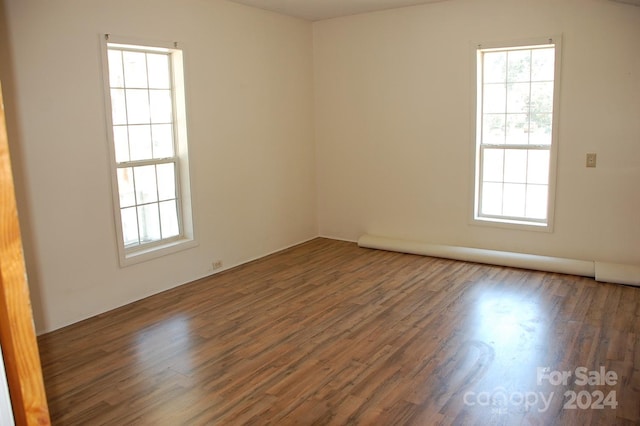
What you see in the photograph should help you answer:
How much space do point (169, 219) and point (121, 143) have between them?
0.87 m

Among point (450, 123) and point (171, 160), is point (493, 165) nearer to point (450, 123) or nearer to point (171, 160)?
point (450, 123)

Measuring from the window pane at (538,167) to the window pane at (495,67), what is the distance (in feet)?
2.76

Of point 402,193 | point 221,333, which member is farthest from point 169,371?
point 402,193

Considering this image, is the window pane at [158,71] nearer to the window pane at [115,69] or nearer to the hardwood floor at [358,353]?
the window pane at [115,69]

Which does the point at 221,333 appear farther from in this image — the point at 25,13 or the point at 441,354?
the point at 25,13

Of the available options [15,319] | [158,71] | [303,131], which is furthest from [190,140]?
[15,319]

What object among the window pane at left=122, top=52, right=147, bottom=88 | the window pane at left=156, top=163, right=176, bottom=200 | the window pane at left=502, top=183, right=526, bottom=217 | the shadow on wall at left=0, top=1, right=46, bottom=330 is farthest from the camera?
the window pane at left=502, top=183, right=526, bottom=217

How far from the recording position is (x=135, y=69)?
4555 mm

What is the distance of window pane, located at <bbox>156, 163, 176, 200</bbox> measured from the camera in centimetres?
485

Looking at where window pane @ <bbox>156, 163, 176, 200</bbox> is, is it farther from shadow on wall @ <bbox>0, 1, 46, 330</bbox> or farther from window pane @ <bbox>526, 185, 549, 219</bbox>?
window pane @ <bbox>526, 185, 549, 219</bbox>

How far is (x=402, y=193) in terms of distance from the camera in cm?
611

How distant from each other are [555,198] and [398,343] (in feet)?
8.29

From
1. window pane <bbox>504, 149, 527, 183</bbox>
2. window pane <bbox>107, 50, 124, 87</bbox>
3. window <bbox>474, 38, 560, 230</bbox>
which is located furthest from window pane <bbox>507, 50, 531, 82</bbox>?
window pane <bbox>107, 50, 124, 87</bbox>

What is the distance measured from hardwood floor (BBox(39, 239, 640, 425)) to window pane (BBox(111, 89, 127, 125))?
161 cm
